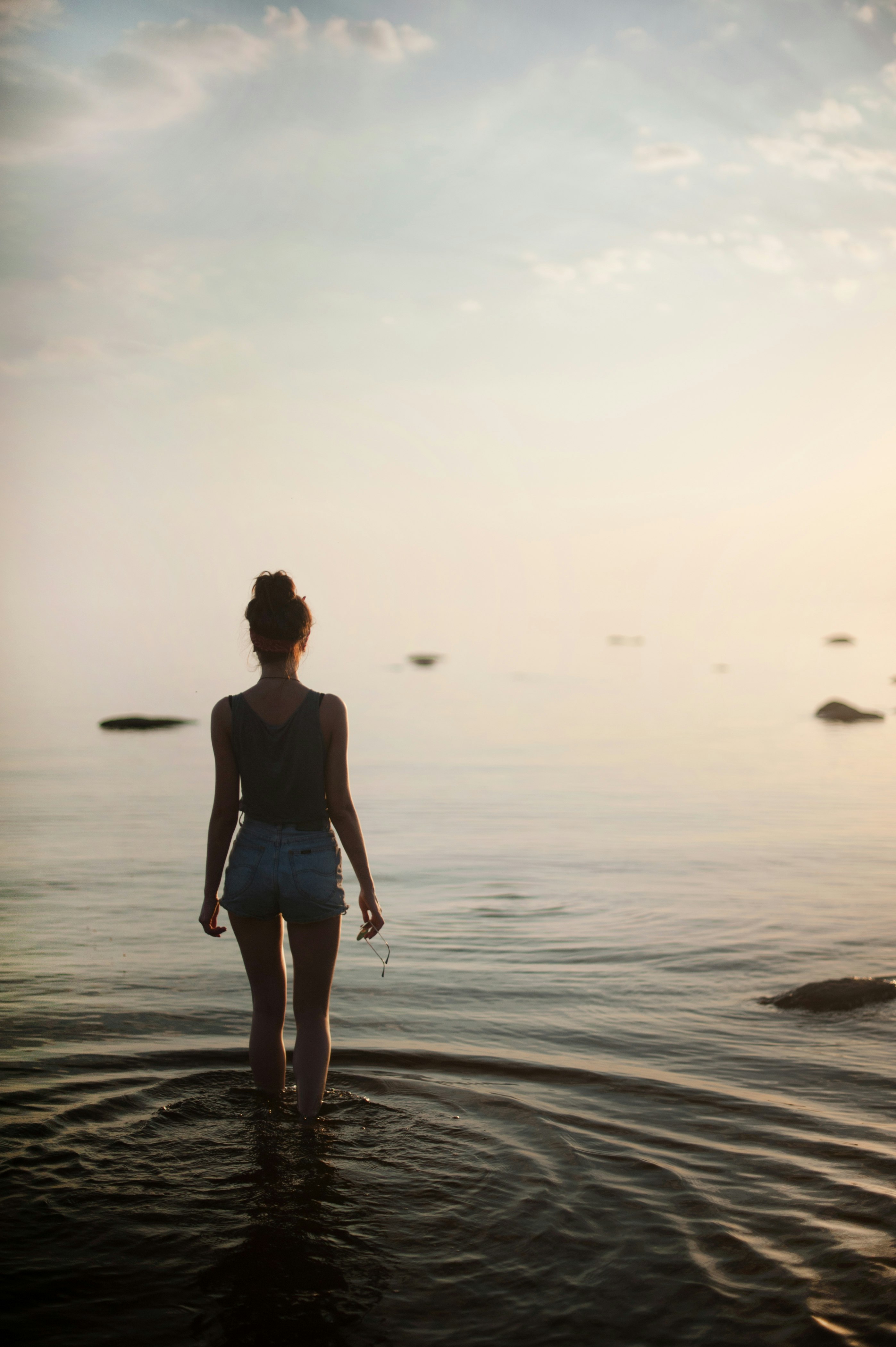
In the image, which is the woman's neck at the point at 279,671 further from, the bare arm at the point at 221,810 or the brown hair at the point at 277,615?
the bare arm at the point at 221,810

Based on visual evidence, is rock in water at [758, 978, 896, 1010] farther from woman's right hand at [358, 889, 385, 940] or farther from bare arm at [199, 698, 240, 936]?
bare arm at [199, 698, 240, 936]

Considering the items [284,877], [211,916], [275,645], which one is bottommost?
[211,916]

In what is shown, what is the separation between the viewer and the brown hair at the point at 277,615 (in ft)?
18.2

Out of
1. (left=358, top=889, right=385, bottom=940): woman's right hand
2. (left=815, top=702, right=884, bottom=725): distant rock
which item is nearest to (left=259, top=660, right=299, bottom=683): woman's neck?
(left=358, top=889, right=385, bottom=940): woman's right hand

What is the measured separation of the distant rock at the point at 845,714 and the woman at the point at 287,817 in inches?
1623

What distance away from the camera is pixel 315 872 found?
5504 millimetres

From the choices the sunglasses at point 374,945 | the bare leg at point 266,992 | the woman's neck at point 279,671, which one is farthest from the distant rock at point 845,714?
the woman's neck at point 279,671

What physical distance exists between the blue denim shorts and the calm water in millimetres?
1193

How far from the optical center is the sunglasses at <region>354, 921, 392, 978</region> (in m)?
5.58

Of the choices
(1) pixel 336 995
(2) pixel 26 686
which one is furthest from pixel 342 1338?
(2) pixel 26 686

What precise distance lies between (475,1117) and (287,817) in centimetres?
209

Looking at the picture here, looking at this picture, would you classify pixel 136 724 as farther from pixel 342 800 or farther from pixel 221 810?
pixel 342 800

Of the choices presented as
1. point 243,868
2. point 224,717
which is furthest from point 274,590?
point 243,868

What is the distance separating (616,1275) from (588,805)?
16.6m
